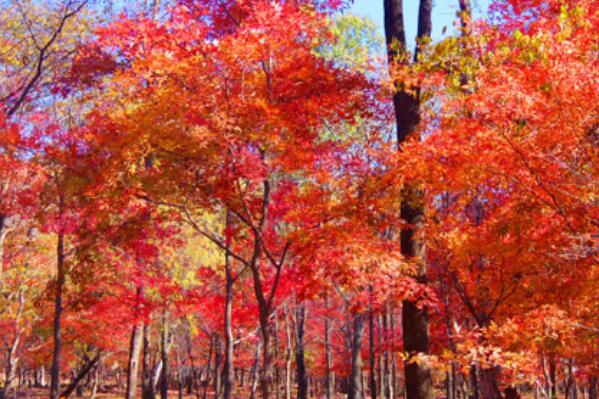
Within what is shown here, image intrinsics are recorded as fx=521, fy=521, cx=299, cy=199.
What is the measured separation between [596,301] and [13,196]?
1571cm

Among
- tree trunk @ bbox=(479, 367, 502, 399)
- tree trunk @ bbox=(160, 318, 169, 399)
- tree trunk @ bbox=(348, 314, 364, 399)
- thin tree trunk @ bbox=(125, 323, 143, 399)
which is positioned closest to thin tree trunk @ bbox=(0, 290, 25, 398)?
tree trunk @ bbox=(160, 318, 169, 399)

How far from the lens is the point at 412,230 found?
8281 mm

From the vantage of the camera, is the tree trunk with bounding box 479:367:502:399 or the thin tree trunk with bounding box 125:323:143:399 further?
the thin tree trunk with bounding box 125:323:143:399

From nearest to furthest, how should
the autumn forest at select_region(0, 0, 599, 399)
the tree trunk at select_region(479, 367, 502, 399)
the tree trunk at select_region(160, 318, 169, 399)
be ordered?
the autumn forest at select_region(0, 0, 599, 399)
the tree trunk at select_region(479, 367, 502, 399)
the tree trunk at select_region(160, 318, 169, 399)

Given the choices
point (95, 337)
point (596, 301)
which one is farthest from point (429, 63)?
point (95, 337)

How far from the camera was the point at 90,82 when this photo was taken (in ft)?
48.2

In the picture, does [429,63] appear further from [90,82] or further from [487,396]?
[90,82]

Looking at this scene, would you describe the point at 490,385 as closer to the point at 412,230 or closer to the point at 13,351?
the point at 412,230

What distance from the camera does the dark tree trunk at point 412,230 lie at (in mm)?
7785

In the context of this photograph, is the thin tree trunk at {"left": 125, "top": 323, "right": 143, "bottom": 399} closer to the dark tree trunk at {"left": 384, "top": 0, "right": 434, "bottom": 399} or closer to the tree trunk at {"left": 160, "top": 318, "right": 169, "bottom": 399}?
the tree trunk at {"left": 160, "top": 318, "right": 169, "bottom": 399}

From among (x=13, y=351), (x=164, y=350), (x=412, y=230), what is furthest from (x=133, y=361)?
(x=13, y=351)

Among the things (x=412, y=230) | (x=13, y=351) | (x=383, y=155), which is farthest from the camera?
(x=13, y=351)

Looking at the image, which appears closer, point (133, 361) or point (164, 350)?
point (133, 361)

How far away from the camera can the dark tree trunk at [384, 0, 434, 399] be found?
25.5 ft
